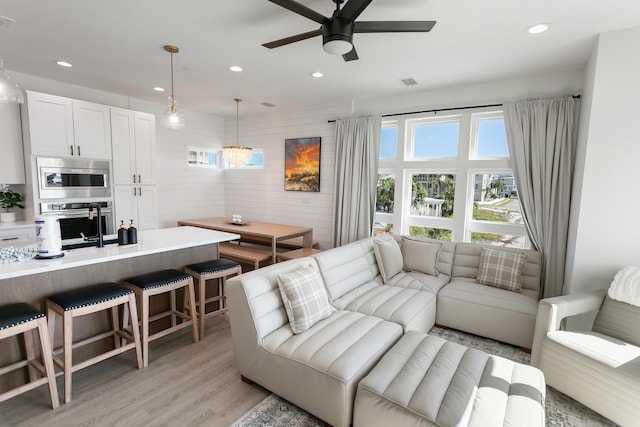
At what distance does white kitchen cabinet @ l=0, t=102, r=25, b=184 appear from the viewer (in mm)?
3617

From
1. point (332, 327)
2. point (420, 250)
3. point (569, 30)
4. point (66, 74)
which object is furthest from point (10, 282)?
point (569, 30)

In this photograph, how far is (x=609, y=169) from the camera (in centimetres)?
259

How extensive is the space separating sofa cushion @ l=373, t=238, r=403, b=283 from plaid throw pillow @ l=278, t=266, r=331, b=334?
1254mm

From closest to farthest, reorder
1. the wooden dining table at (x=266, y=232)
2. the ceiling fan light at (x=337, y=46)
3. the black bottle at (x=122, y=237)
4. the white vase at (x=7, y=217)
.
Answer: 1. the ceiling fan light at (x=337, y=46)
2. the black bottle at (x=122, y=237)
3. the white vase at (x=7, y=217)
4. the wooden dining table at (x=266, y=232)

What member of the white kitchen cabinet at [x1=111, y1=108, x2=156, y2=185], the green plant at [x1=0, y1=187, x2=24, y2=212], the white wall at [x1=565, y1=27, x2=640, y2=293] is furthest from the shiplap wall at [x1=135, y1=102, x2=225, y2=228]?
the white wall at [x1=565, y1=27, x2=640, y2=293]

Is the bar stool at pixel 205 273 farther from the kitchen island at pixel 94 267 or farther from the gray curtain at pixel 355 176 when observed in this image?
the gray curtain at pixel 355 176

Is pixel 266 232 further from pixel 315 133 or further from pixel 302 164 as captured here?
pixel 315 133

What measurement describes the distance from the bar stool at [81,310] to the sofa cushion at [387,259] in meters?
2.42

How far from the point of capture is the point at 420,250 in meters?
3.66

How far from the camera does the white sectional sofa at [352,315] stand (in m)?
1.85

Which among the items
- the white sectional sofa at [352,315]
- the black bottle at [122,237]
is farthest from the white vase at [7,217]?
the white sectional sofa at [352,315]

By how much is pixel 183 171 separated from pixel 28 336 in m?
4.09

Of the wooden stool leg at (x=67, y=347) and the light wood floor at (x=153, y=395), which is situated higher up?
the wooden stool leg at (x=67, y=347)

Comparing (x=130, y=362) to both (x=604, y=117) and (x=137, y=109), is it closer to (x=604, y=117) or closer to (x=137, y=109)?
(x=137, y=109)
